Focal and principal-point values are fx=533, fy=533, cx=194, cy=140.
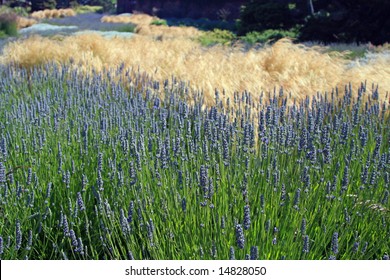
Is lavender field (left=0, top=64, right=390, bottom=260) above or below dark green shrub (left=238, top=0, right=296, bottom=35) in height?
above

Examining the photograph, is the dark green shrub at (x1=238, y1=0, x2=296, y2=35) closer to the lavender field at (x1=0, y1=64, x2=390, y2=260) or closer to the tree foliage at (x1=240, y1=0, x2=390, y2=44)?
the tree foliage at (x1=240, y1=0, x2=390, y2=44)

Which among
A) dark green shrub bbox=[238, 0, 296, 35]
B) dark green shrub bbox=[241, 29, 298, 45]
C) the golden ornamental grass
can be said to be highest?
the golden ornamental grass

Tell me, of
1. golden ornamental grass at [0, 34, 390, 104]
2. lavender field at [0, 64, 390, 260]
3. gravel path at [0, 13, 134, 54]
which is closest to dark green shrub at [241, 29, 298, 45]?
gravel path at [0, 13, 134, 54]

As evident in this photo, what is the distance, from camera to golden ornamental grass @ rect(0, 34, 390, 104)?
6.01m

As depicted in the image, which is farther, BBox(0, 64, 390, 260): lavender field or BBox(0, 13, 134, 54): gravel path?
BBox(0, 13, 134, 54): gravel path

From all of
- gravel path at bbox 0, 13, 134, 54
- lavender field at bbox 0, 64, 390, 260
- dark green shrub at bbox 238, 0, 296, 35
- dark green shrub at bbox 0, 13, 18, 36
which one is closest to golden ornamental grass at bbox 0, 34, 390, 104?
lavender field at bbox 0, 64, 390, 260

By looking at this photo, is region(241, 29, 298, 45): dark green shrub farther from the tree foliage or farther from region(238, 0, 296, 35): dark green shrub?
the tree foliage

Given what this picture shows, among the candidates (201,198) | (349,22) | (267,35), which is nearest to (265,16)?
(267,35)

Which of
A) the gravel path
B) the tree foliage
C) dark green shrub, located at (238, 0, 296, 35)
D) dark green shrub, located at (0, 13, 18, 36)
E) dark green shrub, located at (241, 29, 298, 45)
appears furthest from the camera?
dark green shrub, located at (0, 13, 18, 36)

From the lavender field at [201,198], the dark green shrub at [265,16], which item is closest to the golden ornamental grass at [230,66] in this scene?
the lavender field at [201,198]

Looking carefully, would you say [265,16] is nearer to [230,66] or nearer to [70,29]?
[70,29]

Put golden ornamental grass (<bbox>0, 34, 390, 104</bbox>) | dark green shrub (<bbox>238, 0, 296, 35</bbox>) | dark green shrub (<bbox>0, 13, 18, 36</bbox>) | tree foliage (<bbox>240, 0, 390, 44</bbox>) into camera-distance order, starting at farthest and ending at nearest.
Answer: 1. dark green shrub (<bbox>0, 13, 18, 36</bbox>)
2. dark green shrub (<bbox>238, 0, 296, 35</bbox>)
3. tree foliage (<bbox>240, 0, 390, 44</bbox>)
4. golden ornamental grass (<bbox>0, 34, 390, 104</bbox>)

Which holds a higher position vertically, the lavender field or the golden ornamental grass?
the lavender field

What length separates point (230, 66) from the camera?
7.68 metres
